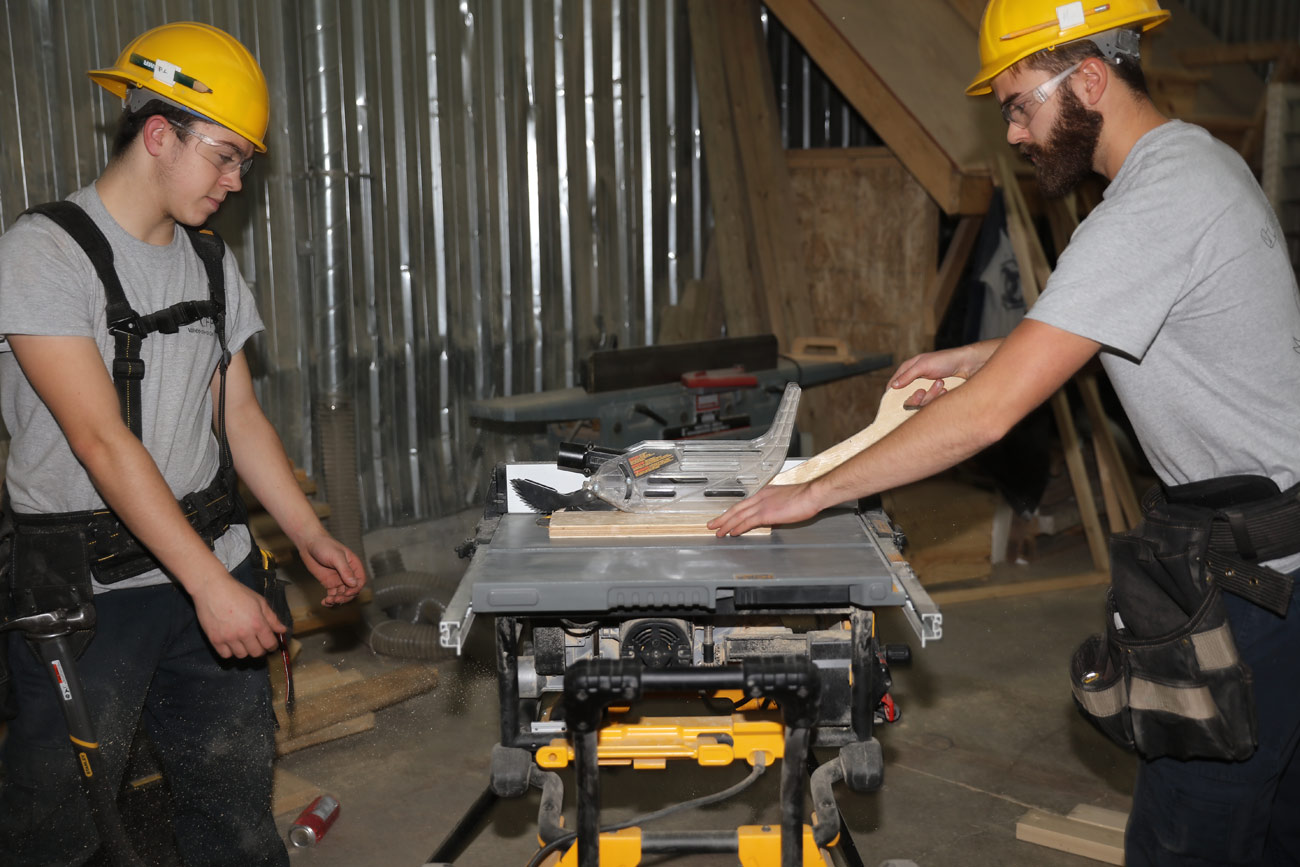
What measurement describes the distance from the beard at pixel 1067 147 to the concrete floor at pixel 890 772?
1865 mm

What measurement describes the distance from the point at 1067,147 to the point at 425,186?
3.39m

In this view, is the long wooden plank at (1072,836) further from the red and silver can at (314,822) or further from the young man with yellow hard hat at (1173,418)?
the red and silver can at (314,822)

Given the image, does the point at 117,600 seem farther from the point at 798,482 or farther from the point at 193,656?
the point at 798,482

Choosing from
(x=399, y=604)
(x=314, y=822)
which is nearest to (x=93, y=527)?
(x=314, y=822)

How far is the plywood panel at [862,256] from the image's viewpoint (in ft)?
18.5

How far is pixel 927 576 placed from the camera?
5.29 metres

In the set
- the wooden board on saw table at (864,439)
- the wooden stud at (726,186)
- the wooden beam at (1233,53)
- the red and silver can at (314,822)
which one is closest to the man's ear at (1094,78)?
the wooden board on saw table at (864,439)

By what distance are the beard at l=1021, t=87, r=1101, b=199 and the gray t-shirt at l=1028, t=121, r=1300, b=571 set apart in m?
0.11

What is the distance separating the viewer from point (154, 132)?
83.8 inches

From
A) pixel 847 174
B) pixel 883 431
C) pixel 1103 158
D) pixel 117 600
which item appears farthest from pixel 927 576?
pixel 117 600

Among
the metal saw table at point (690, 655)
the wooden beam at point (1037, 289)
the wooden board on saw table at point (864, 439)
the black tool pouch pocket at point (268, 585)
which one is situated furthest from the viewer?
the wooden beam at point (1037, 289)

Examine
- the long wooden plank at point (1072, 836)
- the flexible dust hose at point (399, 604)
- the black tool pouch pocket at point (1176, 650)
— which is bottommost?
the long wooden plank at point (1072, 836)

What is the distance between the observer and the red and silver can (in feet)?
10.2

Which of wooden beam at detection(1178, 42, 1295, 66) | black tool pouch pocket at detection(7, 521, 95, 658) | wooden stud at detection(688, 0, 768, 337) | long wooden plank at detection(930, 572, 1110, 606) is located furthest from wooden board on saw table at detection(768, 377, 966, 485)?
wooden beam at detection(1178, 42, 1295, 66)
